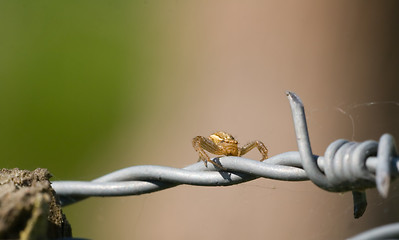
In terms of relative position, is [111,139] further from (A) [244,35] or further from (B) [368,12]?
(B) [368,12]

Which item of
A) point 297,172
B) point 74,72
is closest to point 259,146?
point 297,172

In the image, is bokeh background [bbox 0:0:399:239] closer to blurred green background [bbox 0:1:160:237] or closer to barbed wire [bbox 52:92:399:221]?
blurred green background [bbox 0:1:160:237]

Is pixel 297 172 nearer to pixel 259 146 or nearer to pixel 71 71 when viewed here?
pixel 259 146

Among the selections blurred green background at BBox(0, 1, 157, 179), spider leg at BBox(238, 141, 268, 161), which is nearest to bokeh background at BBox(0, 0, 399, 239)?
blurred green background at BBox(0, 1, 157, 179)

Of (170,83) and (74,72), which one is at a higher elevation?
(74,72)

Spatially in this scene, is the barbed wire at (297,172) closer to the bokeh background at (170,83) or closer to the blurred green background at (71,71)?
the bokeh background at (170,83)

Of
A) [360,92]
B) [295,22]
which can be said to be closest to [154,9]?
[295,22]

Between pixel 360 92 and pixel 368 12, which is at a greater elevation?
pixel 368 12
